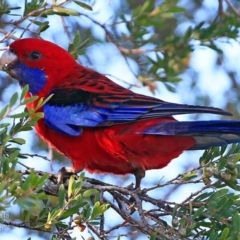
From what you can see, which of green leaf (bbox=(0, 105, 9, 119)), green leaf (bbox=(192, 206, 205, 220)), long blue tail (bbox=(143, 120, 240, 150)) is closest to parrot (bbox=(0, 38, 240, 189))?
long blue tail (bbox=(143, 120, 240, 150))

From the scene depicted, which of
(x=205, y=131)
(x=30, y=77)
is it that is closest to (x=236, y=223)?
(x=205, y=131)

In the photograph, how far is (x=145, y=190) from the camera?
3148 millimetres

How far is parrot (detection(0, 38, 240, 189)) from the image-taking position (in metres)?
3.73

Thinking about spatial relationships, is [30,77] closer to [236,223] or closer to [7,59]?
[7,59]

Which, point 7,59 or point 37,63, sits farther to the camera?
point 37,63

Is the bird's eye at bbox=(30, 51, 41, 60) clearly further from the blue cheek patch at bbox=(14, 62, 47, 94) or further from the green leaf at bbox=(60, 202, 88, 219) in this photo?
the green leaf at bbox=(60, 202, 88, 219)

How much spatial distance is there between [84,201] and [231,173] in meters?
0.66

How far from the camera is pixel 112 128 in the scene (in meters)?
3.90

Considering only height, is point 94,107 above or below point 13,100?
above

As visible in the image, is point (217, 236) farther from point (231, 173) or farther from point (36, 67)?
point (36, 67)

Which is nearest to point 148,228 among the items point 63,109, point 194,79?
point 63,109

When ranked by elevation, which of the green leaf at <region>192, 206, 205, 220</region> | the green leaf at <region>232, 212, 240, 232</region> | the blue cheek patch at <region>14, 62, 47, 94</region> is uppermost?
the blue cheek patch at <region>14, 62, 47, 94</region>

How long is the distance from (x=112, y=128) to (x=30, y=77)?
72 cm

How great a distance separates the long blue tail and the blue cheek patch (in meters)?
0.83
